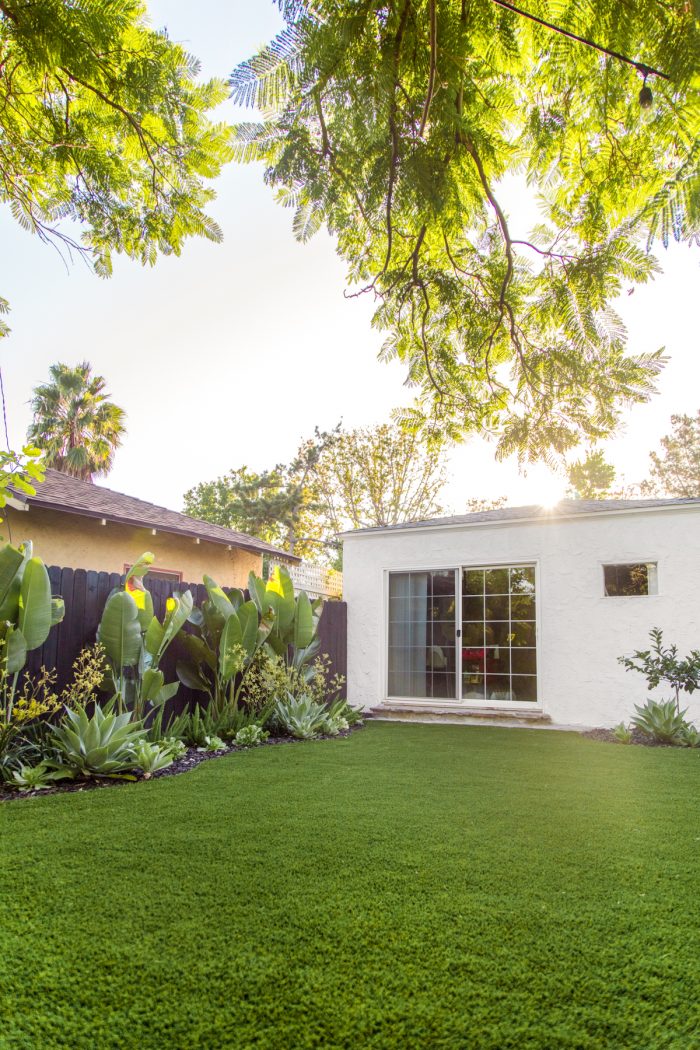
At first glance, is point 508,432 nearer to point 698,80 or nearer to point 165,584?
point 698,80

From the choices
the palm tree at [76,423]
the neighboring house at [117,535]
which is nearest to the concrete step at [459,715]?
the neighboring house at [117,535]

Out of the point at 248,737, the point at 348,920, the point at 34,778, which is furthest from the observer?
the point at 248,737

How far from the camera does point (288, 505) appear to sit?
24.4 m

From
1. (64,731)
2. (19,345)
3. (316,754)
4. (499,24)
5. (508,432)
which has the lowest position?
(316,754)

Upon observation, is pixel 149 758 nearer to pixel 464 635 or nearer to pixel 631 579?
pixel 464 635

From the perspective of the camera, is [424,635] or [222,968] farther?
[424,635]

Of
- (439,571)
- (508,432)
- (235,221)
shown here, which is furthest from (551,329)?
(439,571)

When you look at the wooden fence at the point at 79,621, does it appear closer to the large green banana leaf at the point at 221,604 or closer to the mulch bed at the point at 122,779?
the large green banana leaf at the point at 221,604

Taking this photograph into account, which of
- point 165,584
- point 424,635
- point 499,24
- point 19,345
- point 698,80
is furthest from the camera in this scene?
point 424,635

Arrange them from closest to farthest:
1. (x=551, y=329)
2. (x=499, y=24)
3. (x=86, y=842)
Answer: (x=499, y=24) < (x=86, y=842) < (x=551, y=329)

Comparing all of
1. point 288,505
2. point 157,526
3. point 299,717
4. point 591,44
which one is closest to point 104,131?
point 591,44

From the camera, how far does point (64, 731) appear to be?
4.50m

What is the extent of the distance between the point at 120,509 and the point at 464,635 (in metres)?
5.85

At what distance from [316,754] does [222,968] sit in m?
3.94
